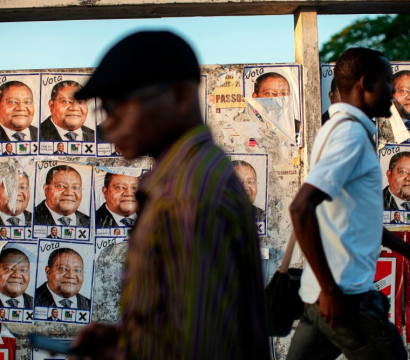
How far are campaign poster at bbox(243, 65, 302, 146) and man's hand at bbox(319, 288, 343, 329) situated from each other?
2.24m

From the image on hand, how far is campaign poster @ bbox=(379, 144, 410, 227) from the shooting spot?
462 centimetres

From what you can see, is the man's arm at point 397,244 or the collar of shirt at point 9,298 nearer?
the man's arm at point 397,244

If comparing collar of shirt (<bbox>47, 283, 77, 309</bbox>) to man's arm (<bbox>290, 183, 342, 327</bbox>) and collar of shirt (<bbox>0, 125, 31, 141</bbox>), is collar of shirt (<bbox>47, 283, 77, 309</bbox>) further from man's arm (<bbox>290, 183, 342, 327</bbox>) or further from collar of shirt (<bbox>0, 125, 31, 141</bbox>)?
man's arm (<bbox>290, 183, 342, 327</bbox>)

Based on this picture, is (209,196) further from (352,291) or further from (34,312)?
(34,312)

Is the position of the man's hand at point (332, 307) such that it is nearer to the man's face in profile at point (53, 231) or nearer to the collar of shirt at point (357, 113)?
the collar of shirt at point (357, 113)

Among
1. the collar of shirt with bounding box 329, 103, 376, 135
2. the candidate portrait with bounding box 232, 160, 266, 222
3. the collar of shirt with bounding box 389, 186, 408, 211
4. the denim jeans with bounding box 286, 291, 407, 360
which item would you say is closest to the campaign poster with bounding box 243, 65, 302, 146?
the candidate portrait with bounding box 232, 160, 266, 222

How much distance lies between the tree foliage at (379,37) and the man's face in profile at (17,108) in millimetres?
12944

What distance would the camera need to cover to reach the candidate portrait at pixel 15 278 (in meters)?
4.59

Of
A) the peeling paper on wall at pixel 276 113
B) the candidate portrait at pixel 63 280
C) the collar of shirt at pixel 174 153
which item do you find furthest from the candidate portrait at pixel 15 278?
the collar of shirt at pixel 174 153

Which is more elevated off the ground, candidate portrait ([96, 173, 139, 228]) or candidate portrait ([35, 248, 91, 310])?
candidate portrait ([96, 173, 139, 228])

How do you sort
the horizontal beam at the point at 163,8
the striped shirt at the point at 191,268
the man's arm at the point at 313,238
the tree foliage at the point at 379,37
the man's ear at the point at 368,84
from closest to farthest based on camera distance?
the striped shirt at the point at 191,268
the man's arm at the point at 313,238
the man's ear at the point at 368,84
the horizontal beam at the point at 163,8
the tree foliage at the point at 379,37

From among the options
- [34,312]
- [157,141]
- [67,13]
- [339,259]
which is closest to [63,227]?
[34,312]

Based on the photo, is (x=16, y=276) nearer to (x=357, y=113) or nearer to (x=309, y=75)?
(x=309, y=75)

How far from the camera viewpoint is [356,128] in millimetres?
2543
